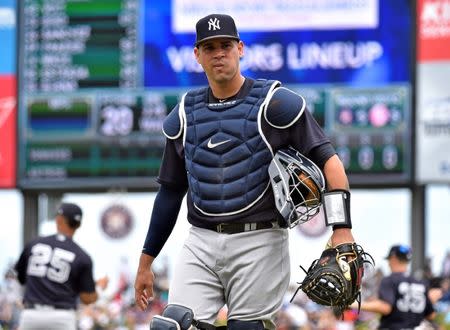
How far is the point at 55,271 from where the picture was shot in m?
10.2

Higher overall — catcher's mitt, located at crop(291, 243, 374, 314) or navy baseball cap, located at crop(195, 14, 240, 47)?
navy baseball cap, located at crop(195, 14, 240, 47)

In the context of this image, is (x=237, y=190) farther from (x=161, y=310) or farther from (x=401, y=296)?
(x=161, y=310)

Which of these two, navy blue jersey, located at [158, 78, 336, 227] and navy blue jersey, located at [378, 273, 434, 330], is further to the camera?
navy blue jersey, located at [378, 273, 434, 330]

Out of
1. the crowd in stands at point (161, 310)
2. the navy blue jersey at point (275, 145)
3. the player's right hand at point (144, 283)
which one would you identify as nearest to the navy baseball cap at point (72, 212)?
the player's right hand at point (144, 283)

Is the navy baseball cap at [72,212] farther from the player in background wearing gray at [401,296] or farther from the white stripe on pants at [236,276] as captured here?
the white stripe on pants at [236,276]

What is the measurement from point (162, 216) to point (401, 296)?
434cm

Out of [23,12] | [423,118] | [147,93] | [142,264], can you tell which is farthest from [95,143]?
[142,264]

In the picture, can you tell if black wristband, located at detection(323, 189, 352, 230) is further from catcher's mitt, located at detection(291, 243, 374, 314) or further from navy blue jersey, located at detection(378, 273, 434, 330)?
navy blue jersey, located at detection(378, 273, 434, 330)

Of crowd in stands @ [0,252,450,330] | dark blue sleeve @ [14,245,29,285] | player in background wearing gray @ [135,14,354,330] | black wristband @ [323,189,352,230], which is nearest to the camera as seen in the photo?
black wristband @ [323,189,352,230]

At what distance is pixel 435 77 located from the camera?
18547 millimetres

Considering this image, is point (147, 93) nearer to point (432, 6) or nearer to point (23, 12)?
point (23, 12)

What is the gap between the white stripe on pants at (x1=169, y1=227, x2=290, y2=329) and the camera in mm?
6086

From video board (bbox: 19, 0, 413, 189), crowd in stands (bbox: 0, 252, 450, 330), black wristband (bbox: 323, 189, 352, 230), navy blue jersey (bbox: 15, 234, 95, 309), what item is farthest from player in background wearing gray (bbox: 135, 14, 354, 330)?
video board (bbox: 19, 0, 413, 189)

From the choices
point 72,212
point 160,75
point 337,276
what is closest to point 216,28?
point 337,276
